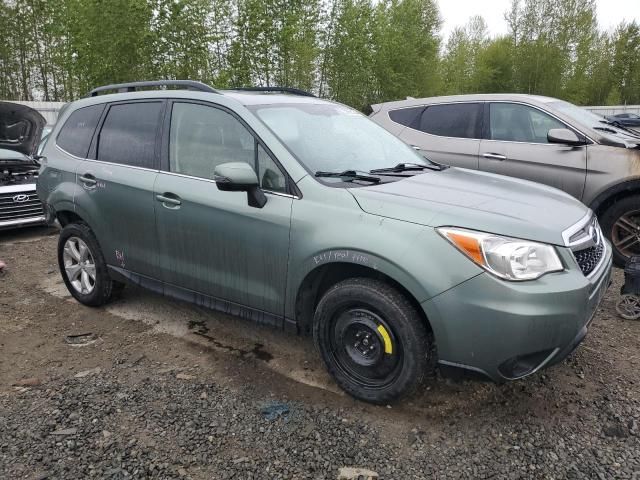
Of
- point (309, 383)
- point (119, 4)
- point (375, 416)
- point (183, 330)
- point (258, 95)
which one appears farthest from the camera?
point (119, 4)

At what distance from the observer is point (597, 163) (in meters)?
5.20

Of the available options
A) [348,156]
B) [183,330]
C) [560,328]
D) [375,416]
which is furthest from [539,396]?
[183,330]

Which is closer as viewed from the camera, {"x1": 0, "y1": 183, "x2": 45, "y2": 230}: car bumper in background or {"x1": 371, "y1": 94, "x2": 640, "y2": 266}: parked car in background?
{"x1": 371, "y1": 94, "x2": 640, "y2": 266}: parked car in background

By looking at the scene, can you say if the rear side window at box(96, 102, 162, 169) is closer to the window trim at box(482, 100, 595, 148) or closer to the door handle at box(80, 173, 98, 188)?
the door handle at box(80, 173, 98, 188)

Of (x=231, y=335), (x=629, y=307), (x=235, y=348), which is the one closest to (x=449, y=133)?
(x=629, y=307)

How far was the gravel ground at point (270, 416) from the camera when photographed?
7.92 feet

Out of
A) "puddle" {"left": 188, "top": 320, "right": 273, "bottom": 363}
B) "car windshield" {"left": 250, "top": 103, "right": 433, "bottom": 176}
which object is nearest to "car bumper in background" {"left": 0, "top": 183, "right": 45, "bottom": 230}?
"puddle" {"left": 188, "top": 320, "right": 273, "bottom": 363}

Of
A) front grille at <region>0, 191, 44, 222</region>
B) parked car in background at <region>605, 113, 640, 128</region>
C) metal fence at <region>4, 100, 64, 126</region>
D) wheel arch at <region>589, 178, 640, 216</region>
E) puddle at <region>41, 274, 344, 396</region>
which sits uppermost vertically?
parked car in background at <region>605, 113, 640, 128</region>

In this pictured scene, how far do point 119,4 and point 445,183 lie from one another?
42.8 ft

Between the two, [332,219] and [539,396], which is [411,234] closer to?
[332,219]

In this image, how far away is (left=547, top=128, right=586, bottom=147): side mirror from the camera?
17.3 ft

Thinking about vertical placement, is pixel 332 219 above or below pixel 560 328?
above

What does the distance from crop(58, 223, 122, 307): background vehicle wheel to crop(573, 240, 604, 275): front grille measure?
11.2 ft

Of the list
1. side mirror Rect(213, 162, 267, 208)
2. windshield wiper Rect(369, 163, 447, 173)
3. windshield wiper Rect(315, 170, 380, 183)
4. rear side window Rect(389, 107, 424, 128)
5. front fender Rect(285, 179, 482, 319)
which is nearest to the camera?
front fender Rect(285, 179, 482, 319)
